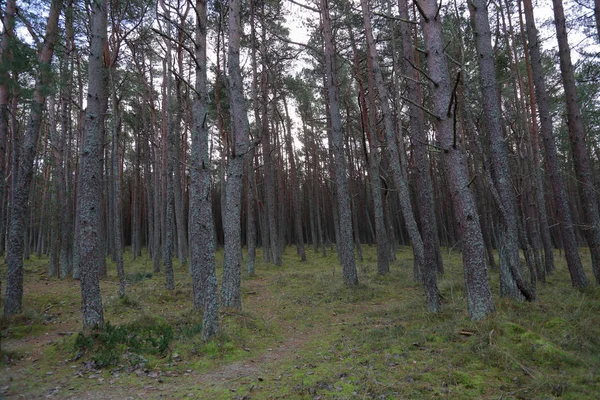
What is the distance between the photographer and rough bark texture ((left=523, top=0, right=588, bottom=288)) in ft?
29.2

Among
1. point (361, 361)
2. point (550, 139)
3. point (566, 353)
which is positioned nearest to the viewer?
point (566, 353)

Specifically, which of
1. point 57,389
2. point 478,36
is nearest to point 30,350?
point 57,389

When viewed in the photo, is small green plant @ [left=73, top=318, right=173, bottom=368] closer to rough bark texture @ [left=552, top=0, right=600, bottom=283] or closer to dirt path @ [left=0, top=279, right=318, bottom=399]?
dirt path @ [left=0, top=279, right=318, bottom=399]

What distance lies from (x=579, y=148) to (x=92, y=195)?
1137 cm

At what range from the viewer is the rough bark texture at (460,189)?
5211 millimetres

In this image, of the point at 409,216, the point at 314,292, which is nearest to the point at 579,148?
the point at 409,216

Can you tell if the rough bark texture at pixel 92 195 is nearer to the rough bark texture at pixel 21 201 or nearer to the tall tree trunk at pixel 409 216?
the rough bark texture at pixel 21 201

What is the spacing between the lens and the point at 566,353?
4008 mm

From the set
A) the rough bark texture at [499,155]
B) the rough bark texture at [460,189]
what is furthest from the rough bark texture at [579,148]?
the rough bark texture at [460,189]

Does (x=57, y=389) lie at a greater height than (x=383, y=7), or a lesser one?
lesser

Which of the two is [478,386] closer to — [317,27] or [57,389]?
[57,389]

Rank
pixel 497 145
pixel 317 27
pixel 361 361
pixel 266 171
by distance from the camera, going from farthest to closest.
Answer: pixel 266 171 → pixel 317 27 → pixel 497 145 → pixel 361 361

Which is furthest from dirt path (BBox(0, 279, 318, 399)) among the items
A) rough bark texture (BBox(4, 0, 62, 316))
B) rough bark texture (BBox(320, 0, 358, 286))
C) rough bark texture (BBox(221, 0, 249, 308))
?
rough bark texture (BBox(320, 0, 358, 286))

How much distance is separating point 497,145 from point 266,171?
40.8 feet
